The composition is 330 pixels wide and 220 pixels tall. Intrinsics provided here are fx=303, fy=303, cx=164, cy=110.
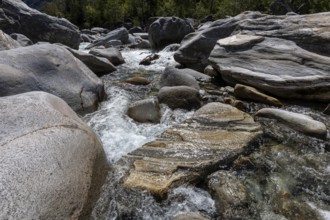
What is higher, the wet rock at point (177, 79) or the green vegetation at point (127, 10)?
the wet rock at point (177, 79)

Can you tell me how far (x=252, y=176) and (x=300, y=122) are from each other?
90.0 inches

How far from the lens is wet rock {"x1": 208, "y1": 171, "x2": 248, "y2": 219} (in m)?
4.16

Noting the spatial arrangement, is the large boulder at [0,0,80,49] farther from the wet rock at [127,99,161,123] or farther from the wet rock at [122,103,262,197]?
the wet rock at [122,103,262,197]

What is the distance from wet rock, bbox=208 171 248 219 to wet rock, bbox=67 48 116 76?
313 inches

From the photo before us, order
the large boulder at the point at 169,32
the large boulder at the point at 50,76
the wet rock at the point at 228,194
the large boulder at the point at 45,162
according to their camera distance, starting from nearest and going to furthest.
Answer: the large boulder at the point at 45,162 → the wet rock at the point at 228,194 → the large boulder at the point at 50,76 → the large boulder at the point at 169,32

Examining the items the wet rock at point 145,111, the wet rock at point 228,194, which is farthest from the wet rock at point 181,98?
the wet rock at point 228,194

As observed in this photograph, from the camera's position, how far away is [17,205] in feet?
9.60

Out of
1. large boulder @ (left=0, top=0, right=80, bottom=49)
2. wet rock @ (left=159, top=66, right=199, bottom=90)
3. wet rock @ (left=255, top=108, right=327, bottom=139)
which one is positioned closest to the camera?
wet rock @ (left=255, top=108, right=327, bottom=139)

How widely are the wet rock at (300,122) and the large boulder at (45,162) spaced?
4.24 meters

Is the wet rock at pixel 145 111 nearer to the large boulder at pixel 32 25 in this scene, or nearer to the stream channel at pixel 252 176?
the stream channel at pixel 252 176

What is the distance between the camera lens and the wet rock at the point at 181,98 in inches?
310

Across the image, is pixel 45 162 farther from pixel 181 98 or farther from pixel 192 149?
pixel 181 98

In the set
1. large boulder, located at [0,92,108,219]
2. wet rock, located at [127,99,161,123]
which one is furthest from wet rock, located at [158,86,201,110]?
large boulder, located at [0,92,108,219]

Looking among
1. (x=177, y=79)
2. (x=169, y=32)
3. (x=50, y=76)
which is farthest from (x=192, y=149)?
(x=169, y=32)
